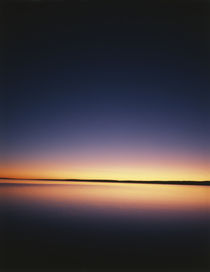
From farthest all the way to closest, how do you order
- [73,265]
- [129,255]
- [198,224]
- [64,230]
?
[198,224] → [64,230] → [129,255] → [73,265]

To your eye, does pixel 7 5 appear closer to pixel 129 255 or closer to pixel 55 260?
pixel 55 260

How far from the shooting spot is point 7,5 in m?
4.11

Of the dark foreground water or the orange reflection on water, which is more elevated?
the orange reflection on water

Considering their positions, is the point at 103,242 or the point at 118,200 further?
the point at 118,200

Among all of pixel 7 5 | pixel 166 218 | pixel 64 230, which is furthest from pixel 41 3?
pixel 166 218

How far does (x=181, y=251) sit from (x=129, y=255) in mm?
641

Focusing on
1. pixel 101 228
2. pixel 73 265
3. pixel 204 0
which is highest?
pixel 204 0

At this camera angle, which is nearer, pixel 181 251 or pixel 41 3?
pixel 181 251

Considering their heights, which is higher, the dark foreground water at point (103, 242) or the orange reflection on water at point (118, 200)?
the orange reflection on water at point (118, 200)

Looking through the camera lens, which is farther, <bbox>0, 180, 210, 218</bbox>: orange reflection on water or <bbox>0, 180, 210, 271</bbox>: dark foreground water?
<bbox>0, 180, 210, 218</bbox>: orange reflection on water

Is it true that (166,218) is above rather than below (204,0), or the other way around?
below

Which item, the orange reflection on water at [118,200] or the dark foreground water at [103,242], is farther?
the orange reflection on water at [118,200]

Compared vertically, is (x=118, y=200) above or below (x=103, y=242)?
above

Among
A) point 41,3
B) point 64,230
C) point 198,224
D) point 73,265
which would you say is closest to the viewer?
point 73,265
